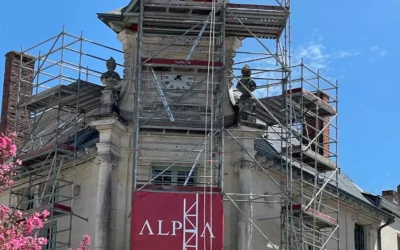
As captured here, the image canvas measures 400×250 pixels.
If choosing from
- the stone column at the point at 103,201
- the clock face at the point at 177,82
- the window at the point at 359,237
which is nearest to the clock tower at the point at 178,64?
the clock face at the point at 177,82

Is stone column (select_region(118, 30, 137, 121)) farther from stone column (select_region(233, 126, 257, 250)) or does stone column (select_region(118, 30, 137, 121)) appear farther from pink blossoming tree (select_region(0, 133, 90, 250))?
pink blossoming tree (select_region(0, 133, 90, 250))

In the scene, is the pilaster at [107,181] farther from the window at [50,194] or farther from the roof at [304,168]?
the roof at [304,168]

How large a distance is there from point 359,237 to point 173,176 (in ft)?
30.0

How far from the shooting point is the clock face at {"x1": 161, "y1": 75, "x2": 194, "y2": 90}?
2811 cm

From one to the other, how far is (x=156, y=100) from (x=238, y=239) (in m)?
4.82

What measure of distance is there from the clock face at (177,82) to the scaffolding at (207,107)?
30 millimetres

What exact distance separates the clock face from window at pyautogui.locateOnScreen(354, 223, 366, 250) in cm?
901

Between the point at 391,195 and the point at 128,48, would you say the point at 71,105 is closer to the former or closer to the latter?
the point at 128,48

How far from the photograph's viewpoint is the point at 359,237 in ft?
109

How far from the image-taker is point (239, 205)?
88.2 feet

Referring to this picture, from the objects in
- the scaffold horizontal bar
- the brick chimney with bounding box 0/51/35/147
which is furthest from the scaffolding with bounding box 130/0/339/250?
the brick chimney with bounding box 0/51/35/147

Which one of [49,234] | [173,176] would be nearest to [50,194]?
[49,234]

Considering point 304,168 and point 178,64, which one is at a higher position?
point 178,64

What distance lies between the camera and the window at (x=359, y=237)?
108 feet
